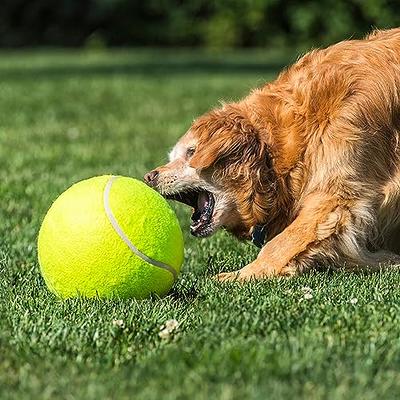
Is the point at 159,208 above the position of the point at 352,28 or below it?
above

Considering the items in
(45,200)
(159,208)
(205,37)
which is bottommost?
(205,37)

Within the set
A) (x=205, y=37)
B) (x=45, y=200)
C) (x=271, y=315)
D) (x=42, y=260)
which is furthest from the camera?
(x=205, y=37)

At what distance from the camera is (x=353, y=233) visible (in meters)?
4.39

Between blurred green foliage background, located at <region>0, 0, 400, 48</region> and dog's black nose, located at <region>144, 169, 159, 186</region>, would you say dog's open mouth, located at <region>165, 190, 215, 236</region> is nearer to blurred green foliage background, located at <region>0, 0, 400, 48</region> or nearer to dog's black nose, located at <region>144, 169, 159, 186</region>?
dog's black nose, located at <region>144, 169, 159, 186</region>

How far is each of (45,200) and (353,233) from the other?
8.15ft

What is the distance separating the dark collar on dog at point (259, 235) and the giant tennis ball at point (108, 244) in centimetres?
67

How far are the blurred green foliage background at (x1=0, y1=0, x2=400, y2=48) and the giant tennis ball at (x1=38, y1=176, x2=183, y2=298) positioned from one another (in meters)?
19.9

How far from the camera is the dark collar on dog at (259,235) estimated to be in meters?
4.62

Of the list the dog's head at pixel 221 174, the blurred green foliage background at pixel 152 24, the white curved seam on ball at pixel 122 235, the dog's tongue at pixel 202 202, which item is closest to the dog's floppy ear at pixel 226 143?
the dog's head at pixel 221 174

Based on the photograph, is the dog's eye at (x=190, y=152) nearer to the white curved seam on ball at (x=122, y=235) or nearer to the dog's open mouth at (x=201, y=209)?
the dog's open mouth at (x=201, y=209)

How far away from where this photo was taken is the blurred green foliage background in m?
24.6

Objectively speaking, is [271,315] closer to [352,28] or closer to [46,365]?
[46,365]

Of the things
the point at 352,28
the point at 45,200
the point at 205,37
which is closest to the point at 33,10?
the point at 205,37

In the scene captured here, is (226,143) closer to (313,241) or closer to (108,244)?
(313,241)
